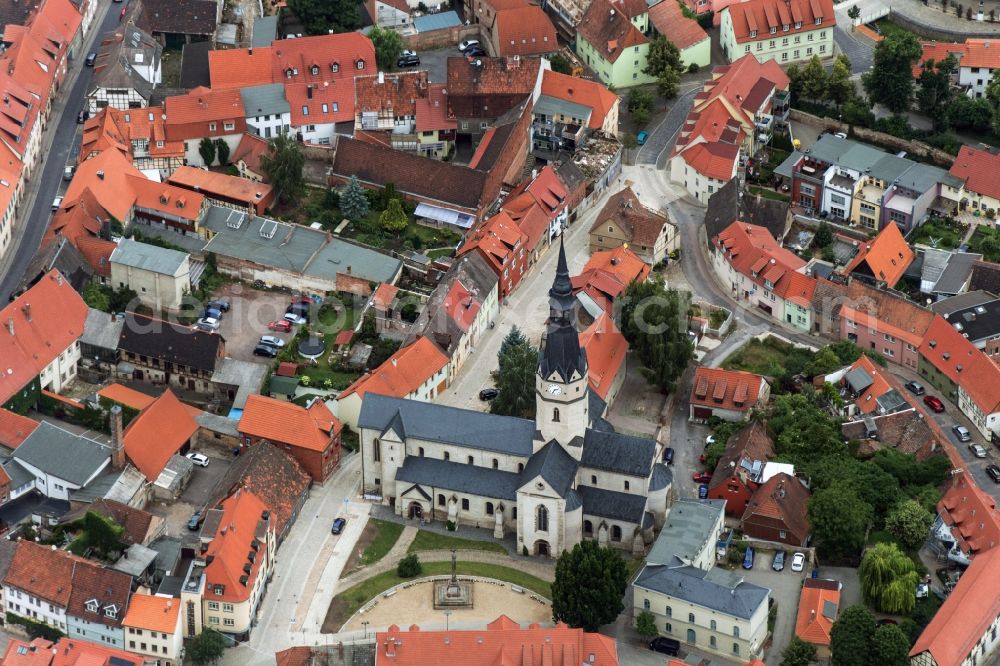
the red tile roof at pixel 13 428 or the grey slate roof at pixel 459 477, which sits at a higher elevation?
the red tile roof at pixel 13 428

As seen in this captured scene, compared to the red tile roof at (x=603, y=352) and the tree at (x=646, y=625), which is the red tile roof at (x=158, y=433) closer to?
the red tile roof at (x=603, y=352)

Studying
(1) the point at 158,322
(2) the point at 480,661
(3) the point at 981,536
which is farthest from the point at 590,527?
(1) the point at 158,322

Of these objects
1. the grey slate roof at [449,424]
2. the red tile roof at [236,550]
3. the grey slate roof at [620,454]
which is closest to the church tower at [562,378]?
the grey slate roof at [620,454]

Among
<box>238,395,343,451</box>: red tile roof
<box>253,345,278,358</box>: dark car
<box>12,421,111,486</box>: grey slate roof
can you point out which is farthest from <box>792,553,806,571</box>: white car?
<box>12,421,111,486</box>: grey slate roof

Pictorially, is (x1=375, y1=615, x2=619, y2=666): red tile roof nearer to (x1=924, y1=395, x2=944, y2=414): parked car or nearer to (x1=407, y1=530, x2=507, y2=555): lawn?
(x1=407, y1=530, x2=507, y2=555): lawn

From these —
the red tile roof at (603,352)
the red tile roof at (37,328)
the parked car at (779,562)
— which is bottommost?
the parked car at (779,562)

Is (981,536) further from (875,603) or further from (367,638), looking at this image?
(367,638)

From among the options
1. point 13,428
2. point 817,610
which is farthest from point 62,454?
point 817,610

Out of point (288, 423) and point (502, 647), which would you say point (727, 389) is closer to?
point (288, 423)
